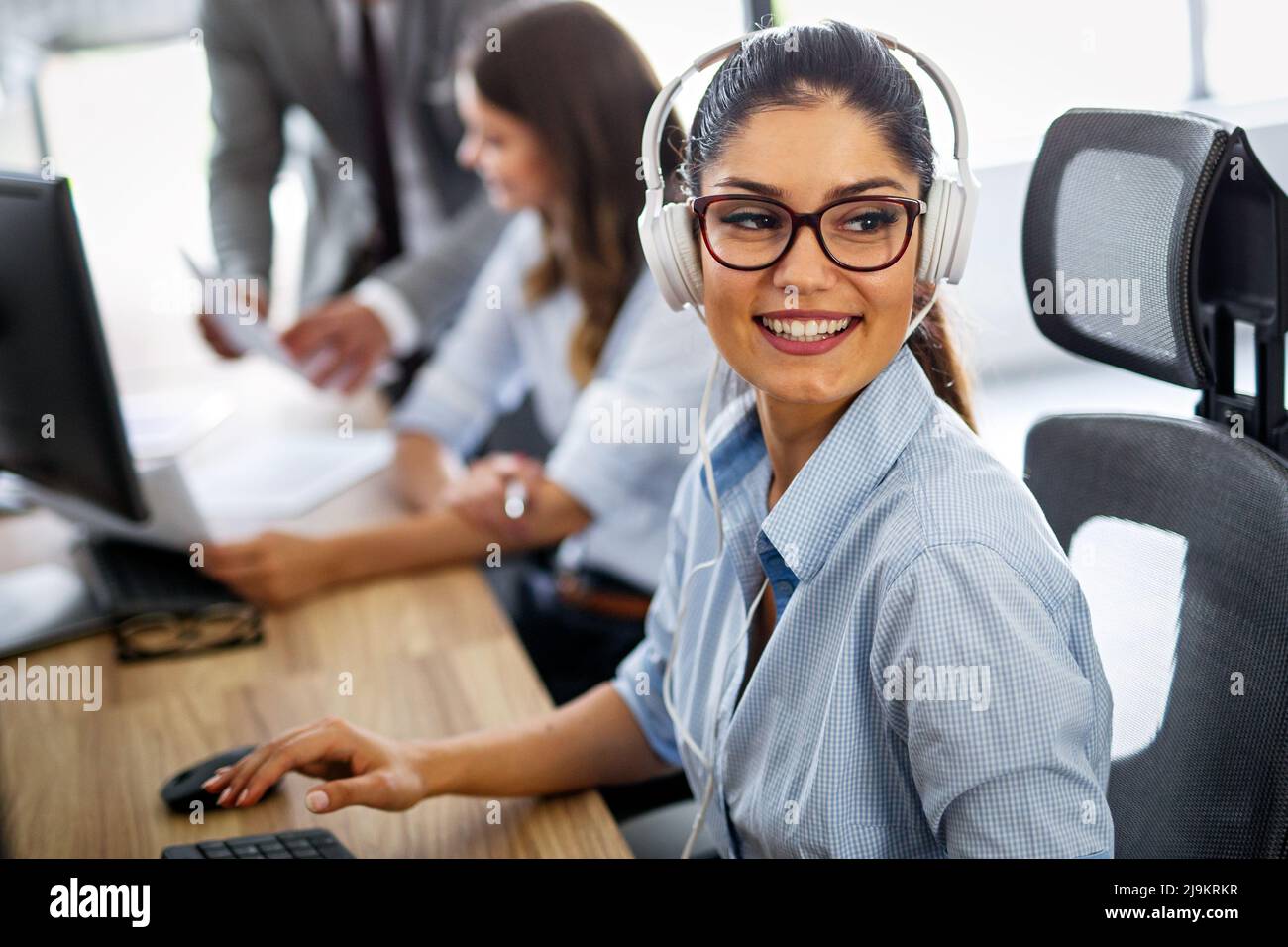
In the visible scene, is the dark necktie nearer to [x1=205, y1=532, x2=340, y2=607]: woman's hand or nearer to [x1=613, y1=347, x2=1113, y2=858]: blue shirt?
[x1=205, y1=532, x2=340, y2=607]: woman's hand

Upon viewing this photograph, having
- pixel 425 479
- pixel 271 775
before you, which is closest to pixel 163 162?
pixel 425 479

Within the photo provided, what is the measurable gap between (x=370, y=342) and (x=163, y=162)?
2.35ft

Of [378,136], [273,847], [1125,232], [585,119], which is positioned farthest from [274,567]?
[378,136]

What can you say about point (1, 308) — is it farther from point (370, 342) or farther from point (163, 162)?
point (163, 162)

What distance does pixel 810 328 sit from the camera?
79cm

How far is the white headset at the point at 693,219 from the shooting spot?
0.78m

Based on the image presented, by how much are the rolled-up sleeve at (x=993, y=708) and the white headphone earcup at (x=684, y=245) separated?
0.81 feet

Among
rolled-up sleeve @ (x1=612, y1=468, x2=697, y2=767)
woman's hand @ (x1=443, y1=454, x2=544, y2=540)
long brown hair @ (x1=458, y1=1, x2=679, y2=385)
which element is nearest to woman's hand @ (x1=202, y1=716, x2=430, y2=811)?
rolled-up sleeve @ (x1=612, y1=468, x2=697, y2=767)

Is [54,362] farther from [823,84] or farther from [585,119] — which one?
[823,84]

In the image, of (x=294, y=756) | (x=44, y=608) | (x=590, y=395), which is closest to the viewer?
(x=294, y=756)

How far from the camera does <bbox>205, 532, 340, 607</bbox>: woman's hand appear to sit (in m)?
1.36

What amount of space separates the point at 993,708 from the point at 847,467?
7.3 inches

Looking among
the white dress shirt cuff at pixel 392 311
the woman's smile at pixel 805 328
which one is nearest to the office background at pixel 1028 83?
the woman's smile at pixel 805 328
